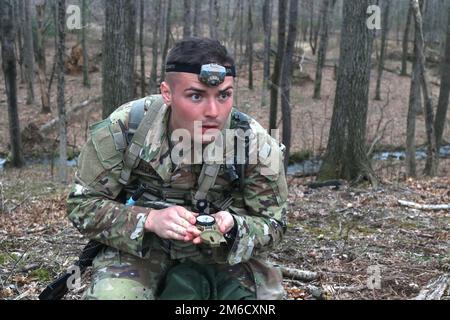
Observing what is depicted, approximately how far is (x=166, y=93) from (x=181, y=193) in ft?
1.77

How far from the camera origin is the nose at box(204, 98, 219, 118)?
2.55 meters

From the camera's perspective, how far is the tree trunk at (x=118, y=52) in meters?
7.33

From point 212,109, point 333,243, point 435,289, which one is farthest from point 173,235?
point 333,243

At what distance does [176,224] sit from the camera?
237 cm

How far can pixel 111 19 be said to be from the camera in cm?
739

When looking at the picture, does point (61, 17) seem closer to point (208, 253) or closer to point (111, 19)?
point (111, 19)

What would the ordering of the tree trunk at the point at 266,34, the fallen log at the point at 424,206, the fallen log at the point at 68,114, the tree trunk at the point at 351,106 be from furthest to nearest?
the tree trunk at the point at 266,34 < the fallen log at the point at 68,114 < the tree trunk at the point at 351,106 < the fallen log at the point at 424,206

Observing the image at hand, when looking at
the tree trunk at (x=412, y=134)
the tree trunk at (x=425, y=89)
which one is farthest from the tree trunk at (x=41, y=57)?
the tree trunk at (x=425, y=89)

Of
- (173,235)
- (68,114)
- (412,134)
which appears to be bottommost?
(68,114)

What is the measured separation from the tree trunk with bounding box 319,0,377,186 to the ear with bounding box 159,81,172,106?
18.8 ft

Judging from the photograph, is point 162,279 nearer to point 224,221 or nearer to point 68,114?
point 224,221

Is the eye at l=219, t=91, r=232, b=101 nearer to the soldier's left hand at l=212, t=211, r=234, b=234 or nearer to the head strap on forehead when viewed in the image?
the head strap on forehead

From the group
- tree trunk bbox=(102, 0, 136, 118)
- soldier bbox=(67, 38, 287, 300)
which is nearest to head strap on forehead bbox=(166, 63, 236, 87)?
soldier bbox=(67, 38, 287, 300)

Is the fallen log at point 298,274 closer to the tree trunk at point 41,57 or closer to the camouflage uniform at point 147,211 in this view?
the camouflage uniform at point 147,211
